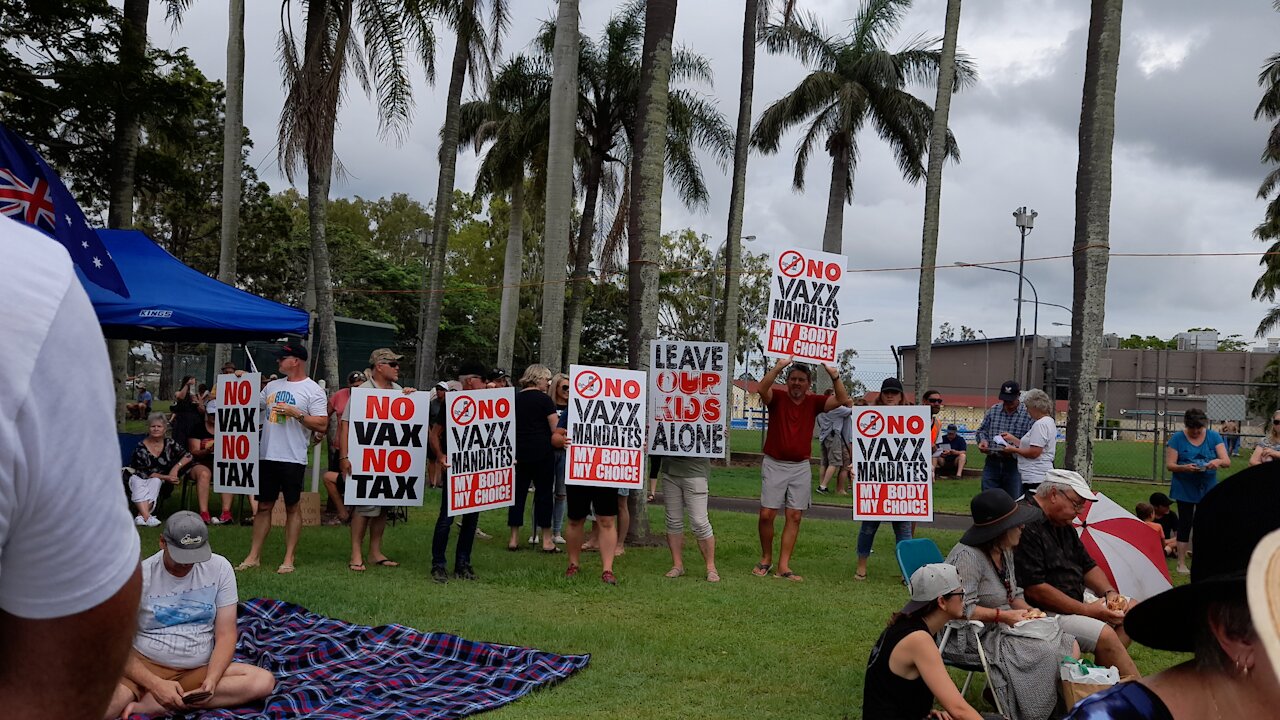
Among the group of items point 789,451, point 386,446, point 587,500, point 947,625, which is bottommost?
point 947,625

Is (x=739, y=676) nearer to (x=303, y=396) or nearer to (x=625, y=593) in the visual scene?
(x=625, y=593)

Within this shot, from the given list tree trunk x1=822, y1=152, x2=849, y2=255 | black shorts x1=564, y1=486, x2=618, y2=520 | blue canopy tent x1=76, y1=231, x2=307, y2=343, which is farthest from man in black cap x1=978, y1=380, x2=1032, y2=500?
tree trunk x1=822, y1=152, x2=849, y2=255

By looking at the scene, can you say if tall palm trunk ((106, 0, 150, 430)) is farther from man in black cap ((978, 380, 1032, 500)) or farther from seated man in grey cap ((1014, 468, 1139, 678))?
seated man in grey cap ((1014, 468, 1139, 678))

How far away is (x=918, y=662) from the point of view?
17.8ft

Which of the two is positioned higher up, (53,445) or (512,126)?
(512,126)

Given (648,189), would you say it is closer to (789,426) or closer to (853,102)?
(789,426)

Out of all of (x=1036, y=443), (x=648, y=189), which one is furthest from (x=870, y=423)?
(x=648, y=189)

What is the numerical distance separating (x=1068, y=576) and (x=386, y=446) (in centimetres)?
655

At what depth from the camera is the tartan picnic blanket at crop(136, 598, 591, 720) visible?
6.52 meters

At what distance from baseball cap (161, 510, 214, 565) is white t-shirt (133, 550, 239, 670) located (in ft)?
0.49

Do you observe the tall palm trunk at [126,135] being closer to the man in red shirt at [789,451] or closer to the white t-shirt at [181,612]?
the man in red shirt at [789,451]

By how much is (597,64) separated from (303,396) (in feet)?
67.5

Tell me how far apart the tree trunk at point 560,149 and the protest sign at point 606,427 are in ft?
8.09

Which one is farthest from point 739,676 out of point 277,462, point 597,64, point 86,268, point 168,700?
point 597,64
